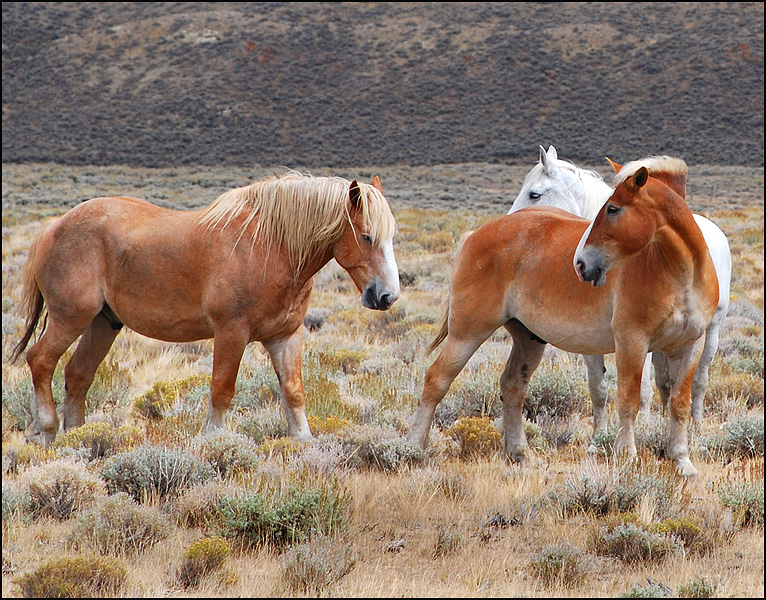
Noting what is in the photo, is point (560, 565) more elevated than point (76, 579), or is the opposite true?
point (76, 579)

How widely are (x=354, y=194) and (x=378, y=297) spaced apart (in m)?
0.70

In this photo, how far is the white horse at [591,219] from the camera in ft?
19.4

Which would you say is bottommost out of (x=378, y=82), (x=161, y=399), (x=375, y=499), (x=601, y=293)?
(x=378, y=82)

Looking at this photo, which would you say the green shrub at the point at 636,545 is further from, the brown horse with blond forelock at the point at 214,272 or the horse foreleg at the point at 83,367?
the horse foreleg at the point at 83,367

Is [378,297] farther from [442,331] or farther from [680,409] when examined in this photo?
[680,409]

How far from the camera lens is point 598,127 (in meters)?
52.3

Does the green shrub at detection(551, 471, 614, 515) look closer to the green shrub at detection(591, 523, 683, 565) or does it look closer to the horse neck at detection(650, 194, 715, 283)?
the green shrub at detection(591, 523, 683, 565)

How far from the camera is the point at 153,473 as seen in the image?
441 cm

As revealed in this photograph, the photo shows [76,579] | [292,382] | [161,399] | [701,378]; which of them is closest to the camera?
[76,579]

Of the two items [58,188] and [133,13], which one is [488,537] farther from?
[133,13]

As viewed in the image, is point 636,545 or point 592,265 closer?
point 636,545

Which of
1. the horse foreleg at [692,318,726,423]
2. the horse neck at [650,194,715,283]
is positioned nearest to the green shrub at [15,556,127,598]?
the horse neck at [650,194,715,283]

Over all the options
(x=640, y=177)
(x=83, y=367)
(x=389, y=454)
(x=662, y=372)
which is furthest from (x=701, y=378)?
(x=83, y=367)

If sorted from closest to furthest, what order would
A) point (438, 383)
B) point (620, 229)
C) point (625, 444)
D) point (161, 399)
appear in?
point (620, 229) < point (625, 444) < point (438, 383) < point (161, 399)
